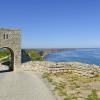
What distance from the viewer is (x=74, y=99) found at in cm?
1501

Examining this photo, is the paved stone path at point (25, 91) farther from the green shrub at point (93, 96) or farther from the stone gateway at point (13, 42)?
the stone gateway at point (13, 42)

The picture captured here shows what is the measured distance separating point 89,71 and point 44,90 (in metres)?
10.2

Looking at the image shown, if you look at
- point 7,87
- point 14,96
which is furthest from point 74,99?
point 7,87

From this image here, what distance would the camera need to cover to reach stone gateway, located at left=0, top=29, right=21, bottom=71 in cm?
2842

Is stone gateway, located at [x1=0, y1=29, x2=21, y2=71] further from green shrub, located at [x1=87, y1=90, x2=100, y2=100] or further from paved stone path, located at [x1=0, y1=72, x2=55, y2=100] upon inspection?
green shrub, located at [x1=87, y1=90, x2=100, y2=100]

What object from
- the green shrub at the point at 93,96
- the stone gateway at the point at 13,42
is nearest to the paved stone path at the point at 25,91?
the green shrub at the point at 93,96

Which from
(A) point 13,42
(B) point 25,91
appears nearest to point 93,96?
(B) point 25,91

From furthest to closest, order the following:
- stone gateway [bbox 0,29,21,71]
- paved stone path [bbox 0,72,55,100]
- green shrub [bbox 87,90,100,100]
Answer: stone gateway [bbox 0,29,21,71] < paved stone path [bbox 0,72,55,100] < green shrub [bbox 87,90,100,100]

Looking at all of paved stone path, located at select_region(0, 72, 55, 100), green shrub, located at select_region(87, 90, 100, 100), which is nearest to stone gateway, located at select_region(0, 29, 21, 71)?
paved stone path, located at select_region(0, 72, 55, 100)

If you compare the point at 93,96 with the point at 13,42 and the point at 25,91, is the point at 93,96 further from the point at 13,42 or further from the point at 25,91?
the point at 13,42

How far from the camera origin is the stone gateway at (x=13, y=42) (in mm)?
28422

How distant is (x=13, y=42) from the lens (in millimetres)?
29125

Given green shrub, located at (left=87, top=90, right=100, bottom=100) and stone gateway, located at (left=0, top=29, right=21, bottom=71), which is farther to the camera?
stone gateway, located at (left=0, top=29, right=21, bottom=71)

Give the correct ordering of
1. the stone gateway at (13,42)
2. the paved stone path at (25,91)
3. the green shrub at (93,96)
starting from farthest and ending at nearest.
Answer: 1. the stone gateway at (13,42)
2. the paved stone path at (25,91)
3. the green shrub at (93,96)
